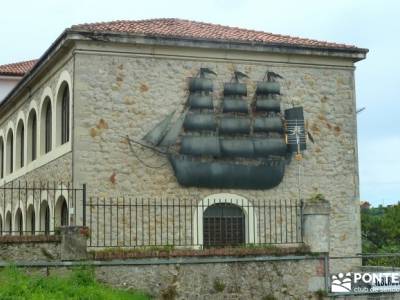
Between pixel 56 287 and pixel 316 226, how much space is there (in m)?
5.89

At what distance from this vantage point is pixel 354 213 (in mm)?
20547

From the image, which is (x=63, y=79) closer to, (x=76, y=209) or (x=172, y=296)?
(x=76, y=209)

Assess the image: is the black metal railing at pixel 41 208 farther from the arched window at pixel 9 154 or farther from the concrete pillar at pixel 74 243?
the concrete pillar at pixel 74 243

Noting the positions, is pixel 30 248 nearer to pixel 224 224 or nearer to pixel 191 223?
pixel 191 223

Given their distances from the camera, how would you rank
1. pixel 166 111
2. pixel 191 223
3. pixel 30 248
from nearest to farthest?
1. pixel 30 248
2. pixel 191 223
3. pixel 166 111

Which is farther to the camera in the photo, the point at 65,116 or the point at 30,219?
Result: the point at 30,219

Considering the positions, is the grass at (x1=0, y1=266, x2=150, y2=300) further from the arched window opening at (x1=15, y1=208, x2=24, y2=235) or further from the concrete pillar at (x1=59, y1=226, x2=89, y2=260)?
the arched window opening at (x1=15, y1=208, x2=24, y2=235)

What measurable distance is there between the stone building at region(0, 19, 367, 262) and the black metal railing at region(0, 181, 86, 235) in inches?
3.2

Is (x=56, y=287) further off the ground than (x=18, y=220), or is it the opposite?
(x=18, y=220)

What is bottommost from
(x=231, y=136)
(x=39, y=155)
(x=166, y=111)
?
(x=39, y=155)

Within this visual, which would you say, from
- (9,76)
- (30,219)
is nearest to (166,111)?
(30,219)

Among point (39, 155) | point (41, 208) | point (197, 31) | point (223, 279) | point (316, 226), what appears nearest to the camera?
point (223, 279)

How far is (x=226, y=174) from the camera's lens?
19.2 m

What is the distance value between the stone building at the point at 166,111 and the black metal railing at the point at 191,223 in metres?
0.06
